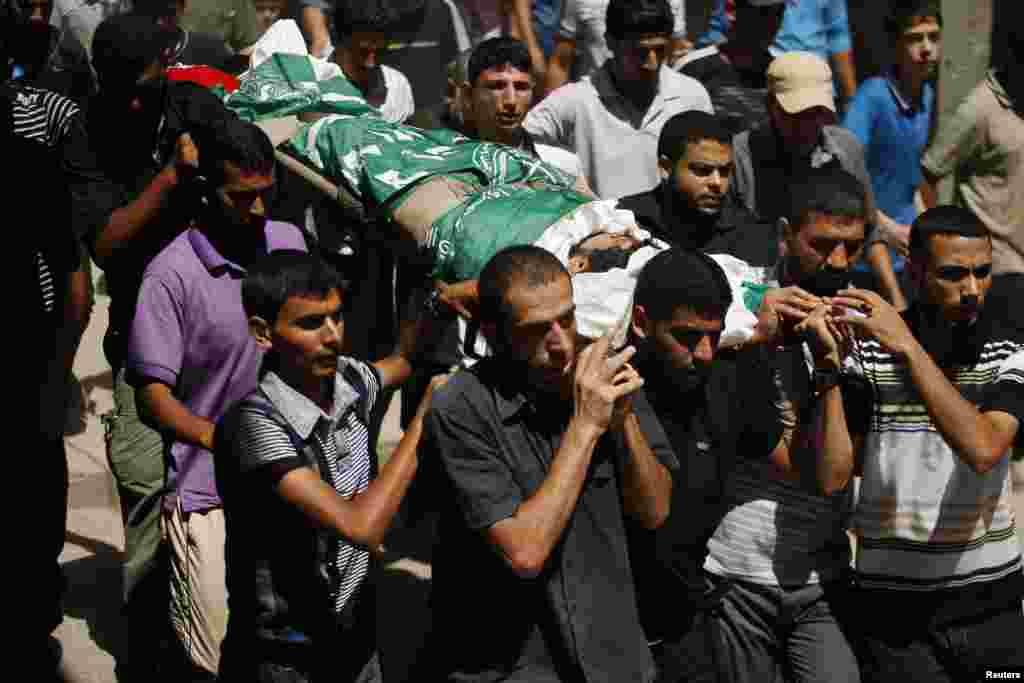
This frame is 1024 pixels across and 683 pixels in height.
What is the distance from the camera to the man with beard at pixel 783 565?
4.70 metres

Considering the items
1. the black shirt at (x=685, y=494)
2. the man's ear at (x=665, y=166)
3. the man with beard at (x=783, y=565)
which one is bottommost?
the man with beard at (x=783, y=565)

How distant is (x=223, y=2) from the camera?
26.2 ft

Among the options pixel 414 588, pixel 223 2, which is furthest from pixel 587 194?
pixel 223 2

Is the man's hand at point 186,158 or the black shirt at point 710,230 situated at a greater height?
the man's hand at point 186,158

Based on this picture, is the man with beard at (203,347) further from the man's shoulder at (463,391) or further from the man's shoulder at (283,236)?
the man's shoulder at (463,391)

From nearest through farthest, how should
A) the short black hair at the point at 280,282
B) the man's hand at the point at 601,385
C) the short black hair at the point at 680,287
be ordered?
the man's hand at the point at 601,385 < the short black hair at the point at 280,282 < the short black hair at the point at 680,287

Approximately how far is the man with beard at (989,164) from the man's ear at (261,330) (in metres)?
3.78

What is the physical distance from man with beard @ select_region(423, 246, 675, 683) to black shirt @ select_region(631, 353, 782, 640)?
0.26m

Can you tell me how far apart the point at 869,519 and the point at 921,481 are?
0.61 ft

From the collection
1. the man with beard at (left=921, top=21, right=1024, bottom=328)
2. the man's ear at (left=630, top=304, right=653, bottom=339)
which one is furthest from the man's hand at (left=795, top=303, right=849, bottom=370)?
the man with beard at (left=921, top=21, right=1024, bottom=328)

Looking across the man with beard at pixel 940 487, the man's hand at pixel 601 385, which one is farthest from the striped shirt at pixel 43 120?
the man with beard at pixel 940 487

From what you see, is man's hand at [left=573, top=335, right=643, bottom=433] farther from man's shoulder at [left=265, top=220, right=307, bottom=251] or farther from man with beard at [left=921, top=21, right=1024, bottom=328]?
man with beard at [left=921, top=21, right=1024, bottom=328]

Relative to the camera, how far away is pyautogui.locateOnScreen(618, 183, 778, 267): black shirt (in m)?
5.25

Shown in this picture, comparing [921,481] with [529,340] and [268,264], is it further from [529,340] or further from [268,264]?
[268,264]
